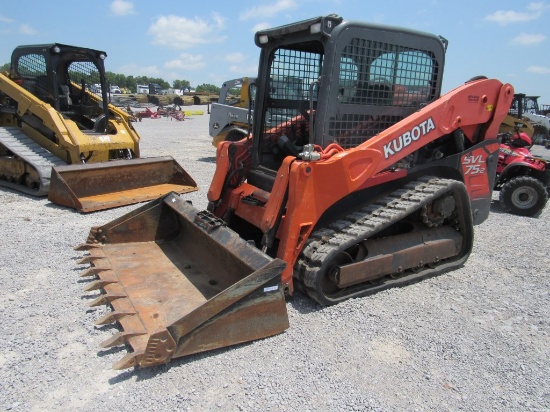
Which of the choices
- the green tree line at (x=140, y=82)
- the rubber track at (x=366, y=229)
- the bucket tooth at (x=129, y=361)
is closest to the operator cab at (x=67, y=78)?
the rubber track at (x=366, y=229)

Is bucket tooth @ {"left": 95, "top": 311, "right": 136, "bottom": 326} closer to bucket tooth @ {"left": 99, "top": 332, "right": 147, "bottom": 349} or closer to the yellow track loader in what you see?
bucket tooth @ {"left": 99, "top": 332, "right": 147, "bottom": 349}

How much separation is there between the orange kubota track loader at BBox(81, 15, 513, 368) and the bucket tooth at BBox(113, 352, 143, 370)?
11 millimetres

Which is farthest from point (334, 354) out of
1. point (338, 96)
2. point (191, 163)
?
point (191, 163)

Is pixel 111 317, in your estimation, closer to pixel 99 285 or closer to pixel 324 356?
pixel 99 285

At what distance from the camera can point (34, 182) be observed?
716cm

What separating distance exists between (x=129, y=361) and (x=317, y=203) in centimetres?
178

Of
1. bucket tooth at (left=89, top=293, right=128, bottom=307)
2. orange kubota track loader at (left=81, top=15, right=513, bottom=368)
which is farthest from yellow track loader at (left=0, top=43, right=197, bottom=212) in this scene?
bucket tooth at (left=89, top=293, right=128, bottom=307)

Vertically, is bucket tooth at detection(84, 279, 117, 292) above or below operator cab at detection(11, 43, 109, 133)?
below

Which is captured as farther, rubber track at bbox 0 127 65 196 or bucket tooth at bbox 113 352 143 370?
rubber track at bbox 0 127 65 196

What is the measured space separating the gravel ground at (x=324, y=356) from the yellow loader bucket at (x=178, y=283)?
15 cm

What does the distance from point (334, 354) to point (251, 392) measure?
67 cm

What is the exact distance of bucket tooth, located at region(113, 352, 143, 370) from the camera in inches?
100.0

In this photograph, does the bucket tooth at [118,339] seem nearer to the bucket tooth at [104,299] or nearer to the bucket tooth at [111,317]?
the bucket tooth at [111,317]

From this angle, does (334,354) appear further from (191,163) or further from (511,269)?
(191,163)
